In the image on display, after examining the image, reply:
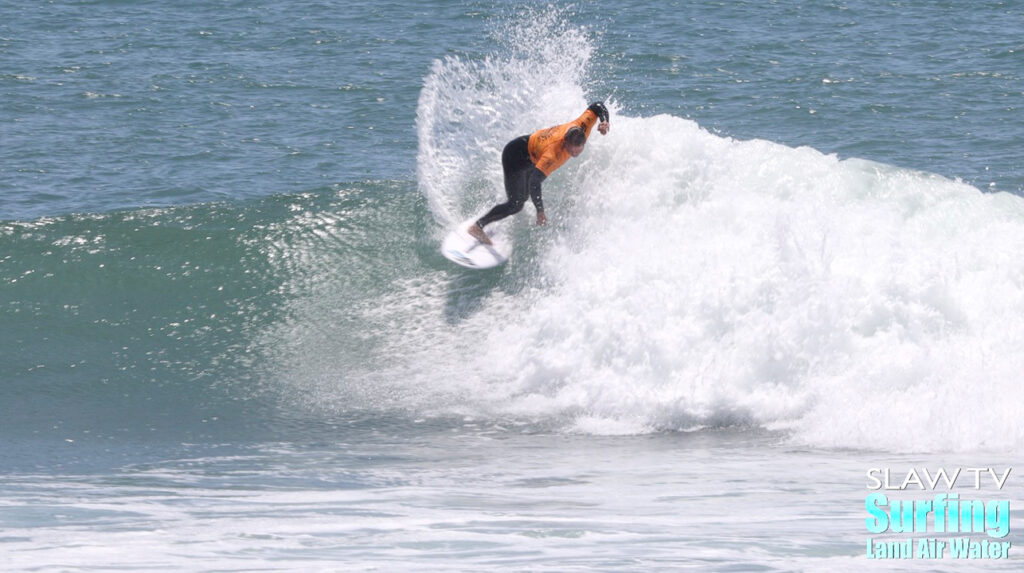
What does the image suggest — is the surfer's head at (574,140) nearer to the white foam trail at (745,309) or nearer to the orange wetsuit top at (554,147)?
the orange wetsuit top at (554,147)

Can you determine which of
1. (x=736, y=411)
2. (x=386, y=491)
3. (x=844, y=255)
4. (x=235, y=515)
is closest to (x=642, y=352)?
(x=736, y=411)

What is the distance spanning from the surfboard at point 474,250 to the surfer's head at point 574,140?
109 centimetres

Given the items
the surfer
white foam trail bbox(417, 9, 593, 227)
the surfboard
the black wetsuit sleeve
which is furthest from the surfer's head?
white foam trail bbox(417, 9, 593, 227)

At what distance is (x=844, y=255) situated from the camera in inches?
377

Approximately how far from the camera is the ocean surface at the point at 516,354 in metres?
6.33

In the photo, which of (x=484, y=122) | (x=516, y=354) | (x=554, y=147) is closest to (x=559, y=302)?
(x=516, y=354)

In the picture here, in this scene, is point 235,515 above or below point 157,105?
below

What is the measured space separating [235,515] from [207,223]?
616 centimetres

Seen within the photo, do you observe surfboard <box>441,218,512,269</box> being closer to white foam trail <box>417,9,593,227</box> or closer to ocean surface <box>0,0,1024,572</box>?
ocean surface <box>0,0,1024,572</box>

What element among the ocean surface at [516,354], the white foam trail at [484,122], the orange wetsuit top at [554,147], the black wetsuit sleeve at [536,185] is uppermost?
the white foam trail at [484,122]

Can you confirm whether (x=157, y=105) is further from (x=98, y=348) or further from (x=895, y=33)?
(x=895, y=33)

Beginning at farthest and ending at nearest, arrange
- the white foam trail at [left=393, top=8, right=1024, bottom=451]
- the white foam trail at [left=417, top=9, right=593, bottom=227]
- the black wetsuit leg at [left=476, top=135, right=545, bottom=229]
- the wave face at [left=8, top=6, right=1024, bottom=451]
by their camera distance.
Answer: the white foam trail at [left=417, top=9, right=593, bottom=227] < the black wetsuit leg at [left=476, top=135, right=545, bottom=229] < the wave face at [left=8, top=6, right=1024, bottom=451] < the white foam trail at [left=393, top=8, right=1024, bottom=451]

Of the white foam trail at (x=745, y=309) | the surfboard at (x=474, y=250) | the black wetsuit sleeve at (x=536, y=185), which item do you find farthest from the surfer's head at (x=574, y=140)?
the surfboard at (x=474, y=250)

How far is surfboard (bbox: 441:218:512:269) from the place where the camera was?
1091 centimetres
